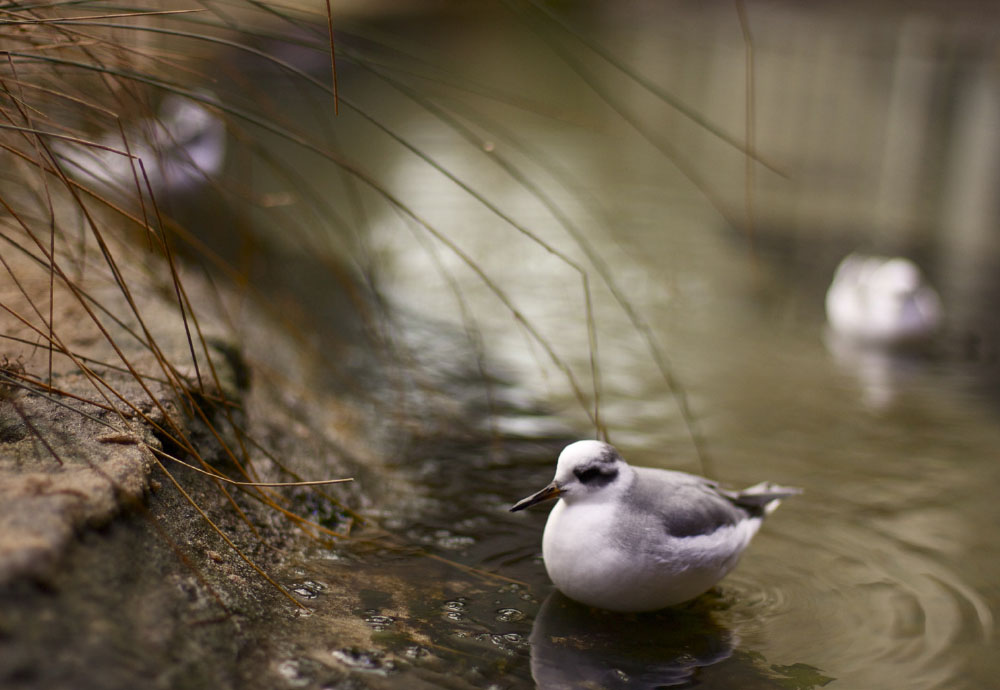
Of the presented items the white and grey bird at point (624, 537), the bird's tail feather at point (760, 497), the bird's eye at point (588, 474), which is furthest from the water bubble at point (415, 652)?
the bird's tail feather at point (760, 497)

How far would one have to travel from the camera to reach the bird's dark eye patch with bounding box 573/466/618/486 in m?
2.51

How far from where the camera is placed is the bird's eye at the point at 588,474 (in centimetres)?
251

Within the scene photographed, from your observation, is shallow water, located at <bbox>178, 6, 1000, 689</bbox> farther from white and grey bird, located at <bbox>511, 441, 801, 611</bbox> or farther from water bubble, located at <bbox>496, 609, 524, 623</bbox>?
white and grey bird, located at <bbox>511, 441, 801, 611</bbox>

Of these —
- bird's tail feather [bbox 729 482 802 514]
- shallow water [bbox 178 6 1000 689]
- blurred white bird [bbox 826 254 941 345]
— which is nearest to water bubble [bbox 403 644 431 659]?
shallow water [bbox 178 6 1000 689]

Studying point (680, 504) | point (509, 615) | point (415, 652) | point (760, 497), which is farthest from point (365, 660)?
point (760, 497)

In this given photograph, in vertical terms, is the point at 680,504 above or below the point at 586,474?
below

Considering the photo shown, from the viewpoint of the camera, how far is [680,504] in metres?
2.61

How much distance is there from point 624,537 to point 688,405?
2.04 metres

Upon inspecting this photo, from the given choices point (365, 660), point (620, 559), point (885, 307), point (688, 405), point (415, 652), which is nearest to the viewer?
point (365, 660)

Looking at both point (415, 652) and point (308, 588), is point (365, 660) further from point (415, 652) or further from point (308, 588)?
point (308, 588)

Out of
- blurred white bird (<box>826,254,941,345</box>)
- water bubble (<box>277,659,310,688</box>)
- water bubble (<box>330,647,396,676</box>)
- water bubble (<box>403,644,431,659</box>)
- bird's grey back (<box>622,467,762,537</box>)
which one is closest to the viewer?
water bubble (<box>277,659,310,688</box>)

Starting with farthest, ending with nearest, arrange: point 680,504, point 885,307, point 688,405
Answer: point 885,307, point 688,405, point 680,504

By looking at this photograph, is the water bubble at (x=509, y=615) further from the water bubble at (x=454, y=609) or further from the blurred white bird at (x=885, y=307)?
the blurred white bird at (x=885, y=307)

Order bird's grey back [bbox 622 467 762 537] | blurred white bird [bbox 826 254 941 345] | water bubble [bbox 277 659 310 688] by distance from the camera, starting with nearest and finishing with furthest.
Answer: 1. water bubble [bbox 277 659 310 688]
2. bird's grey back [bbox 622 467 762 537]
3. blurred white bird [bbox 826 254 941 345]
